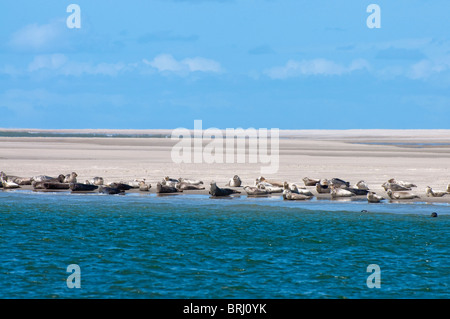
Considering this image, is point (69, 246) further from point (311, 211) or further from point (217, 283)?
point (311, 211)

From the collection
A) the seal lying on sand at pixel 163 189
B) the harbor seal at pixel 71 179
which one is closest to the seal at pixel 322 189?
the seal lying on sand at pixel 163 189

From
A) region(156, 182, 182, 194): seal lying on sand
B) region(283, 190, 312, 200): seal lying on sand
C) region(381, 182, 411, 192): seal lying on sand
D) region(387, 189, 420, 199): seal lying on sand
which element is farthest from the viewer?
region(156, 182, 182, 194): seal lying on sand

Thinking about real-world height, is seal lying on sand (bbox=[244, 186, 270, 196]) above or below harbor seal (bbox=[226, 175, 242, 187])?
below

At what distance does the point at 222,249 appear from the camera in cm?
1456

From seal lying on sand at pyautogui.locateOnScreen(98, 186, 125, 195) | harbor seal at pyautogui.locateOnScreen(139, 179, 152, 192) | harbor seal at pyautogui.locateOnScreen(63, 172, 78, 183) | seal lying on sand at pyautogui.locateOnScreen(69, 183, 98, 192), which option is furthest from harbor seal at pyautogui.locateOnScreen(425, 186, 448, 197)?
harbor seal at pyautogui.locateOnScreen(63, 172, 78, 183)

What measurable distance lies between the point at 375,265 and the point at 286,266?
1779 mm

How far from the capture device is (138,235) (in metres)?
16.2

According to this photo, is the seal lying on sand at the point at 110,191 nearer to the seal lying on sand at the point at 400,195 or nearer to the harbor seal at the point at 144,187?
the harbor seal at the point at 144,187

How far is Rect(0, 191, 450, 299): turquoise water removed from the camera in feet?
37.5

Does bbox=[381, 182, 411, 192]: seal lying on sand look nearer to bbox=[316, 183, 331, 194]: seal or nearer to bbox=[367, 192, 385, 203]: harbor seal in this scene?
bbox=[367, 192, 385, 203]: harbor seal

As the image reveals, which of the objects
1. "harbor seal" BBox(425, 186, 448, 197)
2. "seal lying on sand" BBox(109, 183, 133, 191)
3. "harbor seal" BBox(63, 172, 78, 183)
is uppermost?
"harbor seal" BBox(63, 172, 78, 183)
